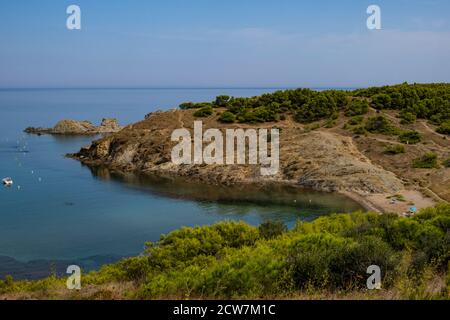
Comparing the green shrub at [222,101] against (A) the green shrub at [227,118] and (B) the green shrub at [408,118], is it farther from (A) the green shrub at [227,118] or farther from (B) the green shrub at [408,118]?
(B) the green shrub at [408,118]

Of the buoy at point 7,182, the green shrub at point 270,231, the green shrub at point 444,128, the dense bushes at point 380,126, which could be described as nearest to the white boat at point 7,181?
the buoy at point 7,182

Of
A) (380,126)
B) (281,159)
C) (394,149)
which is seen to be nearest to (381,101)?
(380,126)

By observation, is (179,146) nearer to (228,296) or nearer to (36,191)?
(36,191)

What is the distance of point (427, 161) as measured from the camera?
201 feet

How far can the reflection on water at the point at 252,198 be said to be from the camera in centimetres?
4944

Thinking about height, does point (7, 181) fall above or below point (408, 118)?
below

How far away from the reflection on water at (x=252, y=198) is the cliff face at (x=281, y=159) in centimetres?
275

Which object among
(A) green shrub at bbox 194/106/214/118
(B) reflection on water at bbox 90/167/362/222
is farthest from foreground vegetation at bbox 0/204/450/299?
(A) green shrub at bbox 194/106/214/118

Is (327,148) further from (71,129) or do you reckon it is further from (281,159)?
(71,129)

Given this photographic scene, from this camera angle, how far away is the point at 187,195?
5769 cm

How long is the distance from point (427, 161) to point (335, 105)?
22.7m

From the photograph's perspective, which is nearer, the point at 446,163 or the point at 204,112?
A: the point at 446,163
